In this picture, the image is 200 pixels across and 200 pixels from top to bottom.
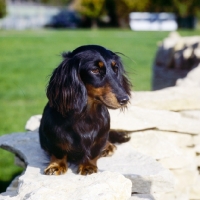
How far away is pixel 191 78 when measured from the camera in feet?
15.0

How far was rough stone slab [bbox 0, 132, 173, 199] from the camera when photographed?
2512mm

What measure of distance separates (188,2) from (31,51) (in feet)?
103

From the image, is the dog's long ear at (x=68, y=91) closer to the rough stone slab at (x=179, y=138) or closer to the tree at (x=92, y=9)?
the rough stone slab at (x=179, y=138)

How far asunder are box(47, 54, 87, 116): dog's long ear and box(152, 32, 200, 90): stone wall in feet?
10.1

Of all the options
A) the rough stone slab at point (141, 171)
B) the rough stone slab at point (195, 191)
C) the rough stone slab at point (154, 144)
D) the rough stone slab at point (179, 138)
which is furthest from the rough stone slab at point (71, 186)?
the rough stone slab at point (195, 191)

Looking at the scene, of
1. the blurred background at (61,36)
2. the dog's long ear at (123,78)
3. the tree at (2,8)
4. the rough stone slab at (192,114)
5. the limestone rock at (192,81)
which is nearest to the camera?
the dog's long ear at (123,78)

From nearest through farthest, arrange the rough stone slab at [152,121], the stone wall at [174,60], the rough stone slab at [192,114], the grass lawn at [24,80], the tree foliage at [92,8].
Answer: the rough stone slab at [152,121] → the rough stone slab at [192,114] → the grass lawn at [24,80] → the stone wall at [174,60] → the tree foliage at [92,8]

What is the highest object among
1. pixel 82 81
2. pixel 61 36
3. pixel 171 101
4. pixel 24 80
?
pixel 82 81

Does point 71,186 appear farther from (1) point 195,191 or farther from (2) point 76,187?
(1) point 195,191

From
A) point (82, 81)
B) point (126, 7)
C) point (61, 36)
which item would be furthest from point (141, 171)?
point (126, 7)

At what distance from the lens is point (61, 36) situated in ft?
88.6

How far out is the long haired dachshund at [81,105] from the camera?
8.96 ft

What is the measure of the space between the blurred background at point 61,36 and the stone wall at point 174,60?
1.35 ft

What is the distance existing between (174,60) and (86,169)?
354cm
